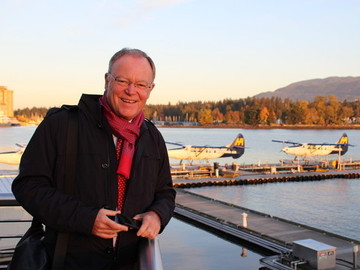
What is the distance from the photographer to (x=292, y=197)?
28.1m

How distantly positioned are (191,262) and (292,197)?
16.7 meters

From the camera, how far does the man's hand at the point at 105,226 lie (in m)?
1.47

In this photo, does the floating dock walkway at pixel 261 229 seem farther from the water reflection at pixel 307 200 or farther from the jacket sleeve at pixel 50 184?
the jacket sleeve at pixel 50 184

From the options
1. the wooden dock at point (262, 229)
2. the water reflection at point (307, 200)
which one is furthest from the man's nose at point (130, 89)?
the water reflection at point (307, 200)

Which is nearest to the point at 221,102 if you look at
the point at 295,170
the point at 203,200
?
the point at 295,170

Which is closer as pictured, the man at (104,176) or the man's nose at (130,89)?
the man at (104,176)

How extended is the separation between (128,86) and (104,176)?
0.35m

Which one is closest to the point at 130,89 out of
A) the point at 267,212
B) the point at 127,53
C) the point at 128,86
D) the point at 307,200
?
the point at 128,86

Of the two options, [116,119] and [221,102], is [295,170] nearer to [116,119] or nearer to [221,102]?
[116,119]

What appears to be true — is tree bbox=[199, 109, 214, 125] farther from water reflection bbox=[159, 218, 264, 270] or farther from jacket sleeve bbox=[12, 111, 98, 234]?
jacket sleeve bbox=[12, 111, 98, 234]

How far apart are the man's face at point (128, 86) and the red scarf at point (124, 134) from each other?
2 cm

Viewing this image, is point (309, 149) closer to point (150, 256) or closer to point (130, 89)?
point (130, 89)

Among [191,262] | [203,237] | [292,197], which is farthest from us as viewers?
[292,197]

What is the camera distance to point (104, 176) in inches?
64.0
